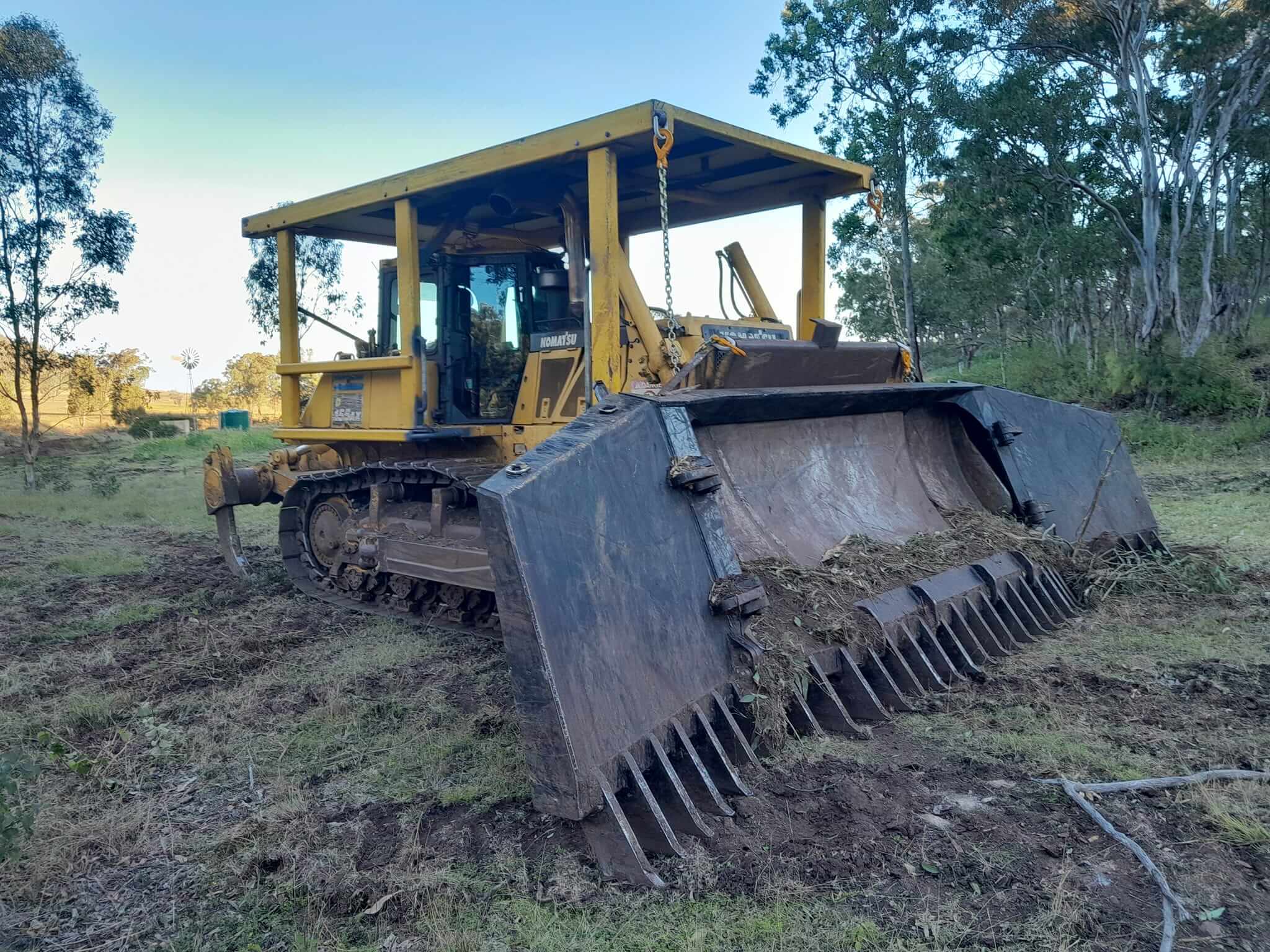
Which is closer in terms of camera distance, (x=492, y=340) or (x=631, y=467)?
(x=631, y=467)

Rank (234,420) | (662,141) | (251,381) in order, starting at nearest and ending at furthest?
(662,141) < (234,420) < (251,381)

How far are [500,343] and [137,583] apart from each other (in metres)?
3.56

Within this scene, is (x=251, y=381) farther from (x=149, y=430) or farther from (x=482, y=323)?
(x=482, y=323)

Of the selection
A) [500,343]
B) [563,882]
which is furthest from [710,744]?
[500,343]

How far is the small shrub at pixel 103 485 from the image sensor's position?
43.3 feet

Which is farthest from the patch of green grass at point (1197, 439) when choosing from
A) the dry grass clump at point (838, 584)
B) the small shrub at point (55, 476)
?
the small shrub at point (55, 476)

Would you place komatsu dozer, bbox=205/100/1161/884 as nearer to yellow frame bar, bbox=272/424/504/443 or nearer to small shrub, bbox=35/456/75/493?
yellow frame bar, bbox=272/424/504/443

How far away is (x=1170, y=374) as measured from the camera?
16.5 meters

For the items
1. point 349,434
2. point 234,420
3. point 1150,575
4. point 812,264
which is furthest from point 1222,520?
point 234,420

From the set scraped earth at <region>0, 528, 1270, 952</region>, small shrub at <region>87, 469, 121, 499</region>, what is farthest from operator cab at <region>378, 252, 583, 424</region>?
small shrub at <region>87, 469, 121, 499</region>

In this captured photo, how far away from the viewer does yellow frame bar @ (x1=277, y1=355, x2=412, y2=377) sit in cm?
564

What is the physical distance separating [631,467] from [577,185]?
8.71 ft

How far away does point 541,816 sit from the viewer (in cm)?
288

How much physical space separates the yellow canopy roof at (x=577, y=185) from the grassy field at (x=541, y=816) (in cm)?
252
